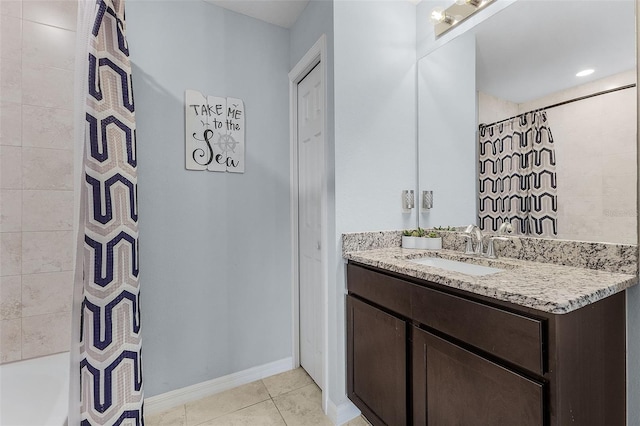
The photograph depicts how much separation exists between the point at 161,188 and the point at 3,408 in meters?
1.20

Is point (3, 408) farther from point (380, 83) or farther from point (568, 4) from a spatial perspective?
point (568, 4)

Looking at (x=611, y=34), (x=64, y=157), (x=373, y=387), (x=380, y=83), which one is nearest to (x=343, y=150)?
(x=380, y=83)

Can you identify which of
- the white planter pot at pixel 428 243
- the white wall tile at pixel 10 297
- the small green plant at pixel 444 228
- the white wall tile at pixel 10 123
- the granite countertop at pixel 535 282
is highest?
A: the white wall tile at pixel 10 123

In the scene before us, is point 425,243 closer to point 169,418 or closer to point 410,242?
point 410,242

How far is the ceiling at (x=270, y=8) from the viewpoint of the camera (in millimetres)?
1803

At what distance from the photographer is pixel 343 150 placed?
1579 mm

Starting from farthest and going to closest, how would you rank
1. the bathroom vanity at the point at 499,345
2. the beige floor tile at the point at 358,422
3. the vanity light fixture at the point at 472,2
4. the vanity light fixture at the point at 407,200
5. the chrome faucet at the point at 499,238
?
1. the vanity light fixture at the point at 407,200
2. the beige floor tile at the point at 358,422
3. the vanity light fixture at the point at 472,2
4. the chrome faucet at the point at 499,238
5. the bathroom vanity at the point at 499,345

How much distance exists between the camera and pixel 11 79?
1.40 m

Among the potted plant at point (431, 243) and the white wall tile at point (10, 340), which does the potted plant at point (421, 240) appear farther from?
the white wall tile at point (10, 340)

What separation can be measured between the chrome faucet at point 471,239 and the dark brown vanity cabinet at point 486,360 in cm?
51

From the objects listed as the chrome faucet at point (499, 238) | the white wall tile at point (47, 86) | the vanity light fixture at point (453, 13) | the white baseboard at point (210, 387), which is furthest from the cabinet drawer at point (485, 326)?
the white wall tile at point (47, 86)

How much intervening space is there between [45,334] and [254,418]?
1191mm

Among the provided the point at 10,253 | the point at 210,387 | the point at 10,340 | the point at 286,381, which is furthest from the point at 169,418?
the point at 10,253

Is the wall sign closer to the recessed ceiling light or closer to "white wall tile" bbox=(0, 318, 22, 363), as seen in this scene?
"white wall tile" bbox=(0, 318, 22, 363)
